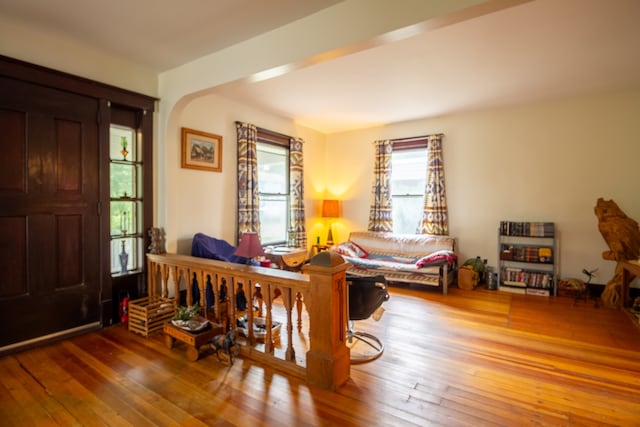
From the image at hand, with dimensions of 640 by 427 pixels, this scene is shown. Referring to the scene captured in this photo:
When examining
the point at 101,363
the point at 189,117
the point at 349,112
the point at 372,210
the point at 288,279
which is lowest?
the point at 101,363

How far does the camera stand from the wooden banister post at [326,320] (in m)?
2.25

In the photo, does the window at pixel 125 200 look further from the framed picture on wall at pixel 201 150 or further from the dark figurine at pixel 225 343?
the dark figurine at pixel 225 343

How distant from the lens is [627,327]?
11.4 ft

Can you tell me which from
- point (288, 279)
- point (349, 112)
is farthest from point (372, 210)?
point (288, 279)

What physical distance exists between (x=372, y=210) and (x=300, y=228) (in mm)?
1414

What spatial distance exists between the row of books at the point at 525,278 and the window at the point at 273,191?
11.6ft

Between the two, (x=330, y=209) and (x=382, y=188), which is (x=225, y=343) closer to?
(x=330, y=209)

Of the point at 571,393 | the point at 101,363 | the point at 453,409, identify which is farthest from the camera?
the point at 101,363

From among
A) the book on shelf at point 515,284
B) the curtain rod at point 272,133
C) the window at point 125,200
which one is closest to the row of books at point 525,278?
the book on shelf at point 515,284

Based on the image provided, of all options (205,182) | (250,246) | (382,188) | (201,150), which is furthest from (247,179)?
(382,188)

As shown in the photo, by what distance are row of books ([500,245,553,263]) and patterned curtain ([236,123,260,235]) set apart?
379 cm

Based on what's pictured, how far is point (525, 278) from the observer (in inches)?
192

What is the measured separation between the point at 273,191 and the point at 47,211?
312 cm

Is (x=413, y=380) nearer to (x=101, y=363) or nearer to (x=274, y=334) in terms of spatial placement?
(x=274, y=334)
